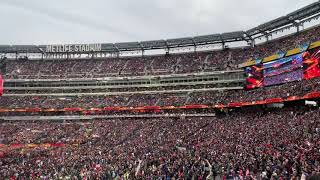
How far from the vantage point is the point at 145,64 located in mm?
78312

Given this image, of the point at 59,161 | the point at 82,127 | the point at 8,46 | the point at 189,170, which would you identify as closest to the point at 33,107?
the point at 82,127

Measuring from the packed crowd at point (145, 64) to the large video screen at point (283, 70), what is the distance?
17.5ft

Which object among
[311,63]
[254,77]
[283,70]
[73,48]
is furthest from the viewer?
[73,48]

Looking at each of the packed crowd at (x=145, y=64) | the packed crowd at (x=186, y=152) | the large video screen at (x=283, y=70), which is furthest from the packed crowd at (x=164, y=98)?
the packed crowd at (x=145, y=64)

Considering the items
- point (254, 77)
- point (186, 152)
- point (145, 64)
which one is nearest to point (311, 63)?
point (254, 77)

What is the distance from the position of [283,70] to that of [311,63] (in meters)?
5.81

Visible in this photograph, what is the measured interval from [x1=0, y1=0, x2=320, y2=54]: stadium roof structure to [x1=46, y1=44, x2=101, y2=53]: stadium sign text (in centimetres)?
116

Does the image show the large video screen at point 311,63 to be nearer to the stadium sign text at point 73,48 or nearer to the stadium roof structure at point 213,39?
the stadium roof structure at point 213,39

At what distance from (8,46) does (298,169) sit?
265 feet

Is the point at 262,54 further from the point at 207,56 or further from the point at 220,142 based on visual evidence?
the point at 220,142

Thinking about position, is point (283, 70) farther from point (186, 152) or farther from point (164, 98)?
point (186, 152)

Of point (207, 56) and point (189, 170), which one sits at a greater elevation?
point (207, 56)

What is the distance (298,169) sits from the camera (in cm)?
1952

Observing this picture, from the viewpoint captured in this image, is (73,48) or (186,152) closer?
(186,152)
